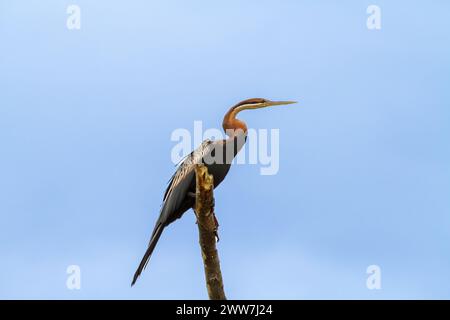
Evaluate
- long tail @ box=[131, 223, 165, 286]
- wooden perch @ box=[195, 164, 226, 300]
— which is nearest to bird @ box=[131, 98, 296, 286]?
long tail @ box=[131, 223, 165, 286]

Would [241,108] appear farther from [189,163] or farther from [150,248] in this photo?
[150,248]

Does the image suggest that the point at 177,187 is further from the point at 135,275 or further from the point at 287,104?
the point at 287,104

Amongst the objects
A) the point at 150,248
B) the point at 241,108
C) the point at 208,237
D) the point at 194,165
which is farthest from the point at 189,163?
the point at 208,237

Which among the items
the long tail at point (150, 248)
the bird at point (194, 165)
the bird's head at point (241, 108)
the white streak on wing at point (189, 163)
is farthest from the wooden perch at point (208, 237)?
the bird's head at point (241, 108)

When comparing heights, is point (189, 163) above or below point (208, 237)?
above

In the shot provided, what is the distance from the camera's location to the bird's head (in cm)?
1375

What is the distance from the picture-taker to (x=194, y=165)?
12.9 m

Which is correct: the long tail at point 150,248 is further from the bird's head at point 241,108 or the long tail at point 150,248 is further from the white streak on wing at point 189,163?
the bird's head at point 241,108

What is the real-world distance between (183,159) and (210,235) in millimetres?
3056

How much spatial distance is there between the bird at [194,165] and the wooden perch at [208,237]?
61.9 inches

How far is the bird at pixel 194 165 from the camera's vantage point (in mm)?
12875

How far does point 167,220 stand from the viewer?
12906 millimetres

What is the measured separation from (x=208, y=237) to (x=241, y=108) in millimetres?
3752
